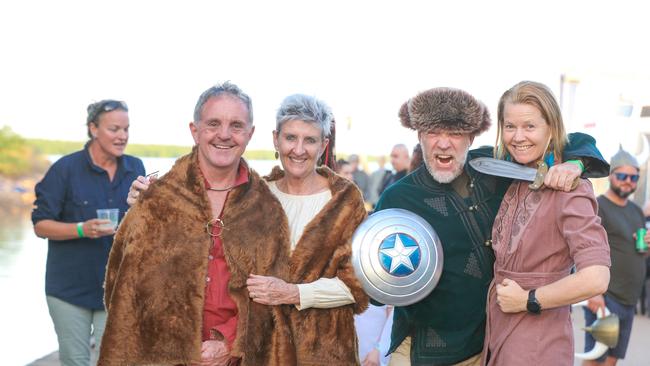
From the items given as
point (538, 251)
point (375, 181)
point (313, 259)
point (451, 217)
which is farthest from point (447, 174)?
point (375, 181)

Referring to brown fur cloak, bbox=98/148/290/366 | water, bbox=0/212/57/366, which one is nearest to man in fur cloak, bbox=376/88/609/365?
brown fur cloak, bbox=98/148/290/366

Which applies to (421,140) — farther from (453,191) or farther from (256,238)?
(256,238)

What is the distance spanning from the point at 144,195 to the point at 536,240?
5.26 ft

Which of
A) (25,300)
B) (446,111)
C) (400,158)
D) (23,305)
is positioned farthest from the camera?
(400,158)

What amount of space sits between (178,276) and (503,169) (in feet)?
4.57

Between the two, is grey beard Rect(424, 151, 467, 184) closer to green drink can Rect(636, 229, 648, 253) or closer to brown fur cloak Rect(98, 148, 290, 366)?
brown fur cloak Rect(98, 148, 290, 366)

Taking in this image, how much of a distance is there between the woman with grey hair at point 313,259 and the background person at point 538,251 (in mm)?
598

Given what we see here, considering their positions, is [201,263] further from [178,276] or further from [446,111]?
[446,111]

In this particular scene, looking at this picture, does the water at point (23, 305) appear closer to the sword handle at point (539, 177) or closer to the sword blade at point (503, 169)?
the sword blade at point (503, 169)

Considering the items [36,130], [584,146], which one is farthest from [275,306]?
[36,130]

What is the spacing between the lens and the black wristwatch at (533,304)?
9.35 ft

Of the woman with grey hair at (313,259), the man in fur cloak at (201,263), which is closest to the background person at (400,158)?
the woman with grey hair at (313,259)

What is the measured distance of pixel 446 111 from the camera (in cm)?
336

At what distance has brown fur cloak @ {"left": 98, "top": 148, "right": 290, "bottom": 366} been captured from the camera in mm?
3148
